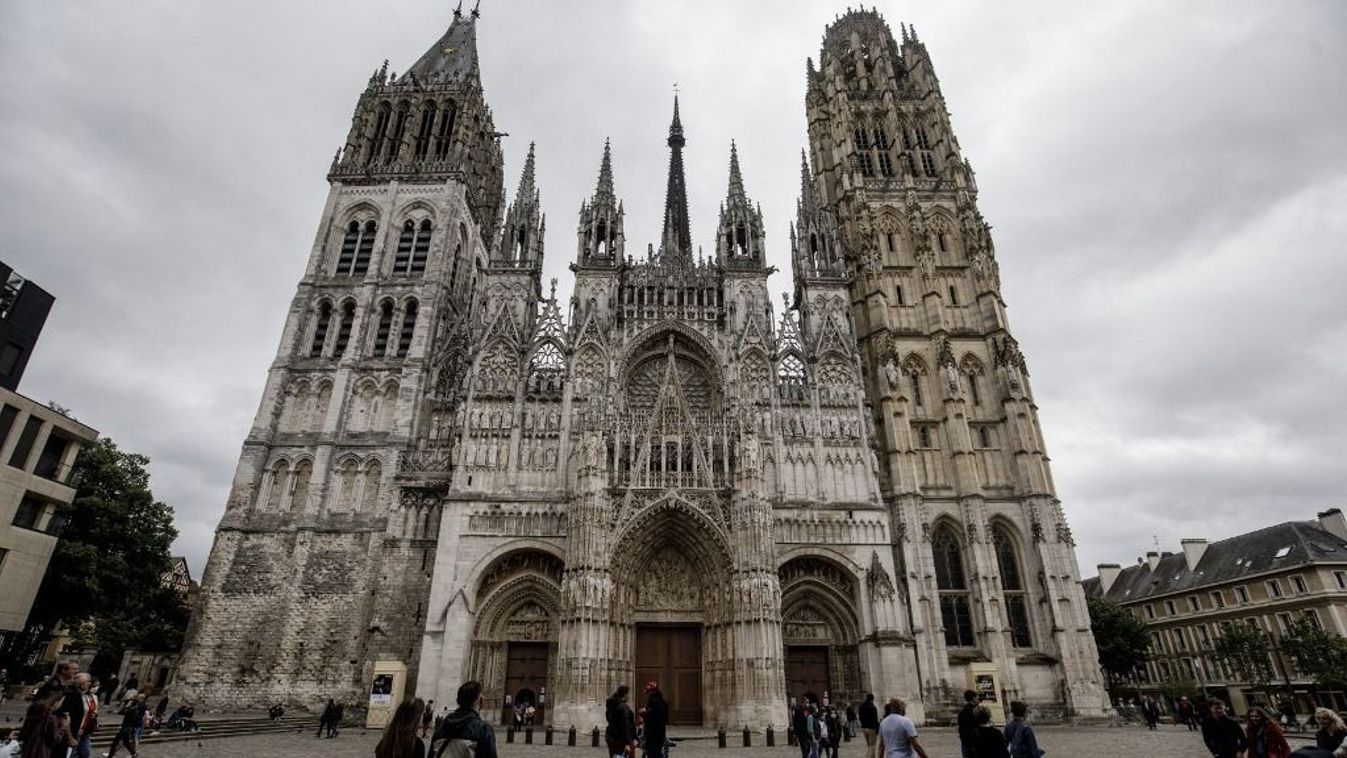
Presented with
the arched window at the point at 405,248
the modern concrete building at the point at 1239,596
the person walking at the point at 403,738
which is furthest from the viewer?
the modern concrete building at the point at 1239,596

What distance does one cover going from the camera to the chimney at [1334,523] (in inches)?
1444

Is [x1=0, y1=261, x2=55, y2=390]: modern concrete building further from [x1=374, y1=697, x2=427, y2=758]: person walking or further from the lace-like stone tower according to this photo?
the lace-like stone tower

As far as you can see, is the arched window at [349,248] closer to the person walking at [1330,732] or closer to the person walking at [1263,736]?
the person walking at [1263,736]

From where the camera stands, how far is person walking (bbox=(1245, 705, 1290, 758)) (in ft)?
23.2

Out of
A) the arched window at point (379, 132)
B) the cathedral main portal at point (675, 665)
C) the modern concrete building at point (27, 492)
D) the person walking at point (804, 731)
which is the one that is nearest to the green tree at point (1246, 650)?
the cathedral main portal at point (675, 665)

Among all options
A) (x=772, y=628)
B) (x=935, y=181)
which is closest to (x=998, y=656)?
(x=772, y=628)

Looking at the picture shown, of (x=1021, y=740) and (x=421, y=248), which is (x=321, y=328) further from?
(x=1021, y=740)

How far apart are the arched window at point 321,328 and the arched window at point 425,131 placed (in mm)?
10326

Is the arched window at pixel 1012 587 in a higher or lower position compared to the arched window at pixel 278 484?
lower

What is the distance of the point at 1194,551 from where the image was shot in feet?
148

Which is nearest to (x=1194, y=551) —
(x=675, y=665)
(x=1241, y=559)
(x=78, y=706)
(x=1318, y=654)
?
(x=1241, y=559)

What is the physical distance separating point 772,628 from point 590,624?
18.6ft

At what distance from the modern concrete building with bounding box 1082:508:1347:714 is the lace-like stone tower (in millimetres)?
14167

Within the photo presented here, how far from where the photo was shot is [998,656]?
2408cm
